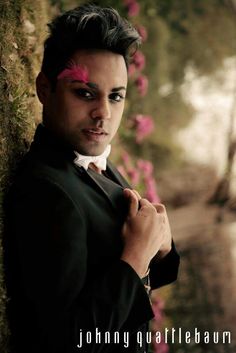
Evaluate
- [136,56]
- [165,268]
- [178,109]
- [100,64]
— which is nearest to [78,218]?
[100,64]

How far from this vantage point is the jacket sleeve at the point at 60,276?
133 cm

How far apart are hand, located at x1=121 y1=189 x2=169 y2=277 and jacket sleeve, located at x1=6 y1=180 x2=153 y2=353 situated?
0.25 ft

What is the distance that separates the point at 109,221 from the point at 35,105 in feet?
3.26

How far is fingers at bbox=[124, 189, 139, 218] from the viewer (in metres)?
1.58

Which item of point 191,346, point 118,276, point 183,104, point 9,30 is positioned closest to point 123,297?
point 118,276

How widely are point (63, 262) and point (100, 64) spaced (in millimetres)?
644

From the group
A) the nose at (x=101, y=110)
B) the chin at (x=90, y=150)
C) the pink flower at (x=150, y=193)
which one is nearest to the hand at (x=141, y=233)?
the chin at (x=90, y=150)

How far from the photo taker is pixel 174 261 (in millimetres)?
1947

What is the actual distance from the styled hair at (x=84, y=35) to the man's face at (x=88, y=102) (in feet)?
0.10

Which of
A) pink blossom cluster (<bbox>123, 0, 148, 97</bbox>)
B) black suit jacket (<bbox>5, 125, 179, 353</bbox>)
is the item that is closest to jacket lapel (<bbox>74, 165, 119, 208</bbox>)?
black suit jacket (<bbox>5, 125, 179, 353</bbox>)

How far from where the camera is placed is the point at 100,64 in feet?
5.14

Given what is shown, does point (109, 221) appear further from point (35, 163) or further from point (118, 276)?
point (35, 163)

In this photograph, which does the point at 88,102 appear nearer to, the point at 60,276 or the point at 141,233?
the point at 141,233

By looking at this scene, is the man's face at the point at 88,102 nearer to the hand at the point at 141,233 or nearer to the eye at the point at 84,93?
the eye at the point at 84,93
